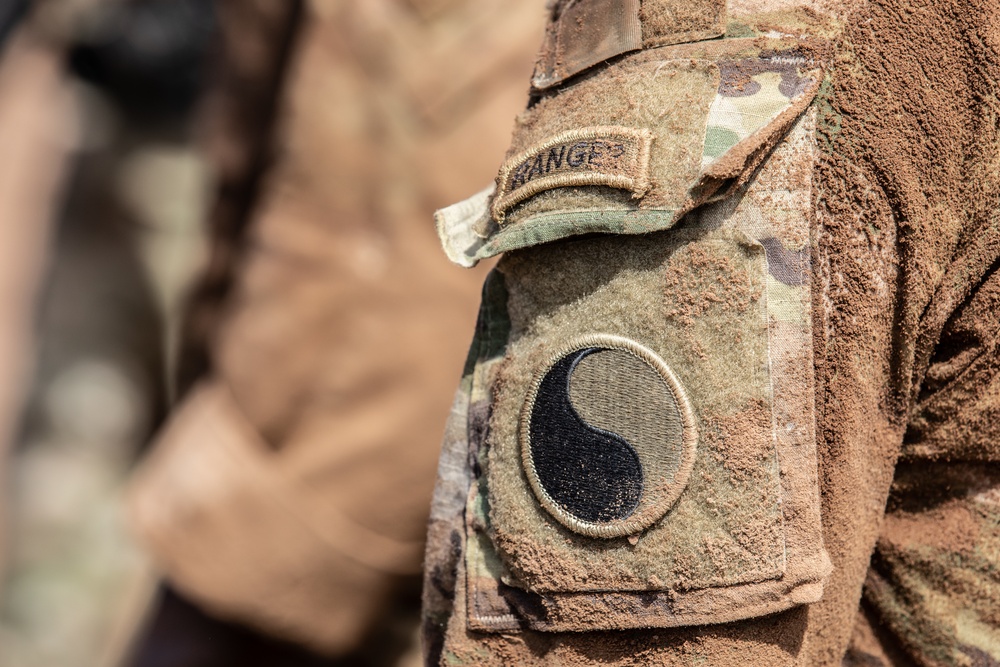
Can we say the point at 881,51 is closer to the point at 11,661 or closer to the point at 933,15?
the point at 933,15

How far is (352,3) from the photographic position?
66.9 inches

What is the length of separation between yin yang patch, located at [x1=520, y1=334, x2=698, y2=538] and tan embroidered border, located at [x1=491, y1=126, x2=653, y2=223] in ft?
0.33

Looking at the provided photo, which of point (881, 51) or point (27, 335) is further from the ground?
point (881, 51)

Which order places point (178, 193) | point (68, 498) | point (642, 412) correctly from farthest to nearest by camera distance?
point (178, 193)
point (68, 498)
point (642, 412)

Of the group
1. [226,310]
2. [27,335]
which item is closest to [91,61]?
[27,335]

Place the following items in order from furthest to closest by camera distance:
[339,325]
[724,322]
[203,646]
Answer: [203,646], [339,325], [724,322]

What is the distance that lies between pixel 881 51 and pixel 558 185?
22cm

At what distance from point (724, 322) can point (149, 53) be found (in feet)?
8.06

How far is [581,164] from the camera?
667mm

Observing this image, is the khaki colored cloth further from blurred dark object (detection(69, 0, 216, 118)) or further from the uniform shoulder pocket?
the uniform shoulder pocket

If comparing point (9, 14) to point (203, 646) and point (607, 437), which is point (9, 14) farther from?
point (607, 437)

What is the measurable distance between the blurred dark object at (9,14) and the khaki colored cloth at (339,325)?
40.4 inches

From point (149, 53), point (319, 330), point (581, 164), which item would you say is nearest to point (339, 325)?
point (319, 330)

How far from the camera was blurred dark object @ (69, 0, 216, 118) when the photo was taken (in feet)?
8.47
